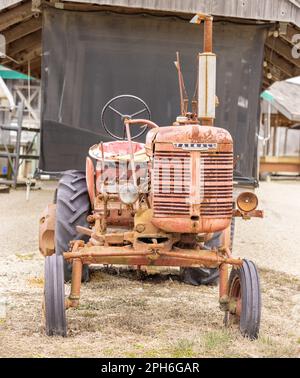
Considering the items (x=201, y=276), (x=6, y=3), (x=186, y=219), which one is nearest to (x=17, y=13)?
(x=6, y=3)

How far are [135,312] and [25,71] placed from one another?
13.4 m

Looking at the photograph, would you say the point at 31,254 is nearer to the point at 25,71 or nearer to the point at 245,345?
the point at 245,345

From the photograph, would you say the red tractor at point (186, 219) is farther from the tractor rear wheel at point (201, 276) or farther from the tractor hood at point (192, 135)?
the tractor rear wheel at point (201, 276)

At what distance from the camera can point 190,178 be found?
16.2 feet

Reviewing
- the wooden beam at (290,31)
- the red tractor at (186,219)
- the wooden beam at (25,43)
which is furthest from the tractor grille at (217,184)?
the wooden beam at (25,43)

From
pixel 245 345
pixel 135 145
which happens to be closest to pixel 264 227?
pixel 135 145

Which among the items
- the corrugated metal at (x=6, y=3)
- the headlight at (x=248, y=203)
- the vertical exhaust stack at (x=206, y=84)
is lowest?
the headlight at (x=248, y=203)

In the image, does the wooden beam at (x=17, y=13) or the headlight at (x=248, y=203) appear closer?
the headlight at (x=248, y=203)

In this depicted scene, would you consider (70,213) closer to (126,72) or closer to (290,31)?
(126,72)

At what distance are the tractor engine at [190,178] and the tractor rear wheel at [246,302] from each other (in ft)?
1.17

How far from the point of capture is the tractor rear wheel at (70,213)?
618cm

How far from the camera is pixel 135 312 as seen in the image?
219 inches

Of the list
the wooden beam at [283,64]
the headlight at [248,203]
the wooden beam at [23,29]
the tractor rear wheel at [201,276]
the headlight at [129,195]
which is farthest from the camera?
the wooden beam at [283,64]

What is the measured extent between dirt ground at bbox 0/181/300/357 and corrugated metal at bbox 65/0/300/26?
320 cm
